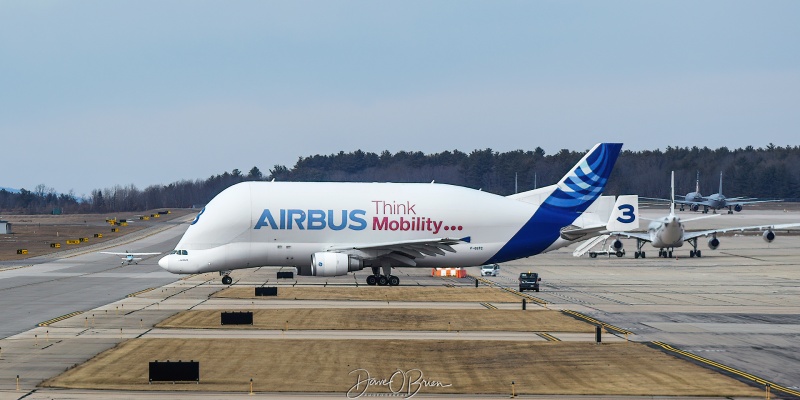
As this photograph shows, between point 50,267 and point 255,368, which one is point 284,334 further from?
point 50,267

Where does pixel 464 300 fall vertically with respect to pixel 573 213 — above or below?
below

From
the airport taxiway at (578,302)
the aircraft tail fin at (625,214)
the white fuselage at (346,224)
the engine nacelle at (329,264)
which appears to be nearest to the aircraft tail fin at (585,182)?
the white fuselage at (346,224)

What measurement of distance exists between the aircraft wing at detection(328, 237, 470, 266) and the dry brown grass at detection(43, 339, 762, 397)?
2284cm

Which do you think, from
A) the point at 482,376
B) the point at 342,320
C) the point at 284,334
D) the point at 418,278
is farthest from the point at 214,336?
the point at 418,278

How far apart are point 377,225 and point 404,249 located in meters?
2.33

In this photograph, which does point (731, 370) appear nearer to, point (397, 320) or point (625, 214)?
point (397, 320)

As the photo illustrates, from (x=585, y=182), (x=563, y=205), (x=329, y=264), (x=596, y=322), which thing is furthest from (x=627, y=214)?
(x=596, y=322)

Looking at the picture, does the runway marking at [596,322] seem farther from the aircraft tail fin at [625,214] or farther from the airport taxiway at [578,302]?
the aircraft tail fin at [625,214]

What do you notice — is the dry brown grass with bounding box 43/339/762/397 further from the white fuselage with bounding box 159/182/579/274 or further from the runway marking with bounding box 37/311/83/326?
the white fuselage with bounding box 159/182/579/274

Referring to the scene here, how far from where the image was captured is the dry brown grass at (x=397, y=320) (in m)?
44.5

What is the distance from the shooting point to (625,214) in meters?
79.2

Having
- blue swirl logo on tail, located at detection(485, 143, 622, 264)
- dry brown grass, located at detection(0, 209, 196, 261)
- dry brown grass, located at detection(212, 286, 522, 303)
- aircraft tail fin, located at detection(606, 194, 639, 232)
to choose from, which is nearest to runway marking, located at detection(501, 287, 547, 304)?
dry brown grass, located at detection(212, 286, 522, 303)

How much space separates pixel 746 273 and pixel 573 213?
27630 mm

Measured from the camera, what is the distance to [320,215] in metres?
63.2
